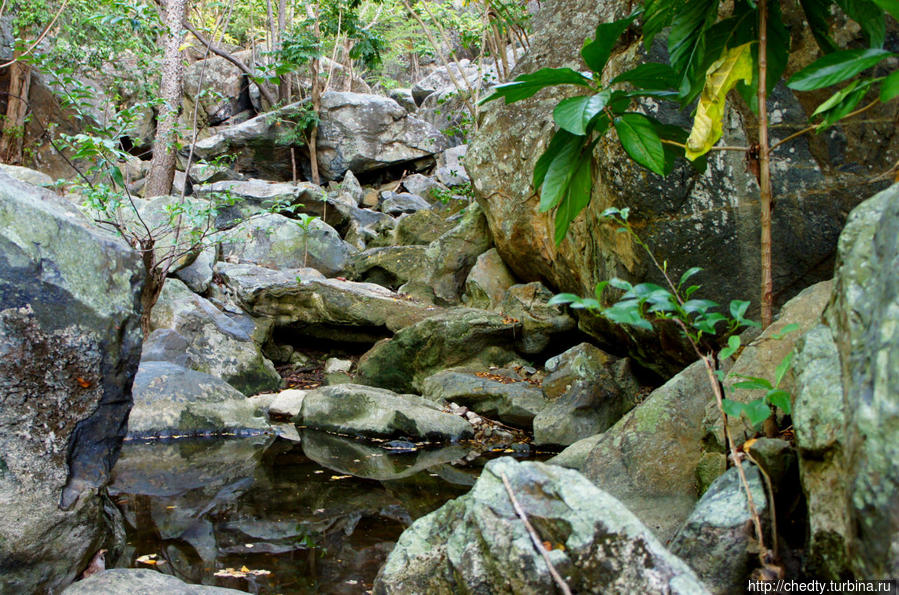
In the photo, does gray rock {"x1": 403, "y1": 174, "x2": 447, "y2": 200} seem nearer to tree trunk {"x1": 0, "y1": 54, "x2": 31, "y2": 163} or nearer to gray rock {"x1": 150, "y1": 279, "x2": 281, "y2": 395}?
tree trunk {"x1": 0, "y1": 54, "x2": 31, "y2": 163}

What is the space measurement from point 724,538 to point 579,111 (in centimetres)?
128

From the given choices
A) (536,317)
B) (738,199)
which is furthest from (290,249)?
(738,199)

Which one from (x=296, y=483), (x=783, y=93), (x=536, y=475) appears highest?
(x=783, y=93)

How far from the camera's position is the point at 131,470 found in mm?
4250

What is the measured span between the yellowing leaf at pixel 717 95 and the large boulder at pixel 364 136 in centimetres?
1280

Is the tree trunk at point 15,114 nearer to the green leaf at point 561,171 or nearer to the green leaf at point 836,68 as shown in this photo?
the green leaf at point 561,171

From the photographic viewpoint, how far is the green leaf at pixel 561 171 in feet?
7.13

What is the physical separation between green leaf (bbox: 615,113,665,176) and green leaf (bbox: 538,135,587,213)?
0.45 feet

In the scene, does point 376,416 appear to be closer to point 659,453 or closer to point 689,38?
point 659,453

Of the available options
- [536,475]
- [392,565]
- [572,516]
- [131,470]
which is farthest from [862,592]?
[131,470]

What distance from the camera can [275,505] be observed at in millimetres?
3717

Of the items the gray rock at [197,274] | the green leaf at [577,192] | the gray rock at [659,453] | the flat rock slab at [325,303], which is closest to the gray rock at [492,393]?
the flat rock slab at [325,303]

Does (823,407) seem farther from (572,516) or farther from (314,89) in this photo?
(314,89)

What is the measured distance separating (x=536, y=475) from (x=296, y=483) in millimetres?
2767
